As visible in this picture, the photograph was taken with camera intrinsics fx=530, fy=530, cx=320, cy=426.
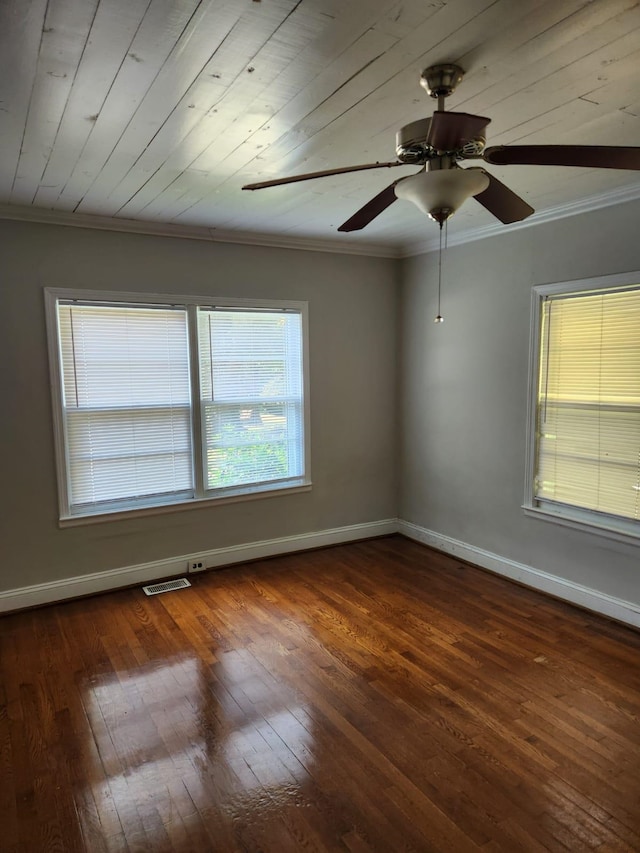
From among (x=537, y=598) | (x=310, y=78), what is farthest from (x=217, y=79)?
(x=537, y=598)

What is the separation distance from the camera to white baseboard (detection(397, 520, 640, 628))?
3.17 metres

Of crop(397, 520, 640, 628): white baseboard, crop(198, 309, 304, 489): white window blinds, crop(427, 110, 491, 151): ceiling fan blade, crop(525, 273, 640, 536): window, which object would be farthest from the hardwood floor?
crop(427, 110, 491, 151): ceiling fan blade

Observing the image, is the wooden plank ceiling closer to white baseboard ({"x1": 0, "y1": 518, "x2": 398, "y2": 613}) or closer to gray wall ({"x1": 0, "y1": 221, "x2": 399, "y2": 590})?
gray wall ({"x1": 0, "y1": 221, "x2": 399, "y2": 590})

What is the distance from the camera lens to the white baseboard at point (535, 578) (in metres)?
3.17

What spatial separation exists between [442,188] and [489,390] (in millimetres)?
2474

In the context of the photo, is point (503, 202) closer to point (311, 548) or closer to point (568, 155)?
point (568, 155)

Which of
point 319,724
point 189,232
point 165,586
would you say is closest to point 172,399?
point 189,232

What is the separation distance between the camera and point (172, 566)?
393 centimetres

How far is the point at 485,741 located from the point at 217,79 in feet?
8.87

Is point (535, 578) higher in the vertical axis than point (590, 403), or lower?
lower

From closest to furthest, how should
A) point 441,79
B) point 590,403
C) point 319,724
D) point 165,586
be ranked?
point 441,79 < point 319,724 < point 590,403 < point 165,586

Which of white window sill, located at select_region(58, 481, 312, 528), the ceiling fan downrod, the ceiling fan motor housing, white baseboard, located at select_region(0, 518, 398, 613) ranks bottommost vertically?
white baseboard, located at select_region(0, 518, 398, 613)

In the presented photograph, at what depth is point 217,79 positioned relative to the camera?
1.76m

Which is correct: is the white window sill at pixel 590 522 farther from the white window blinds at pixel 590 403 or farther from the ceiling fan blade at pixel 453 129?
Result: the ceiling fan blade at pixel 453 129
